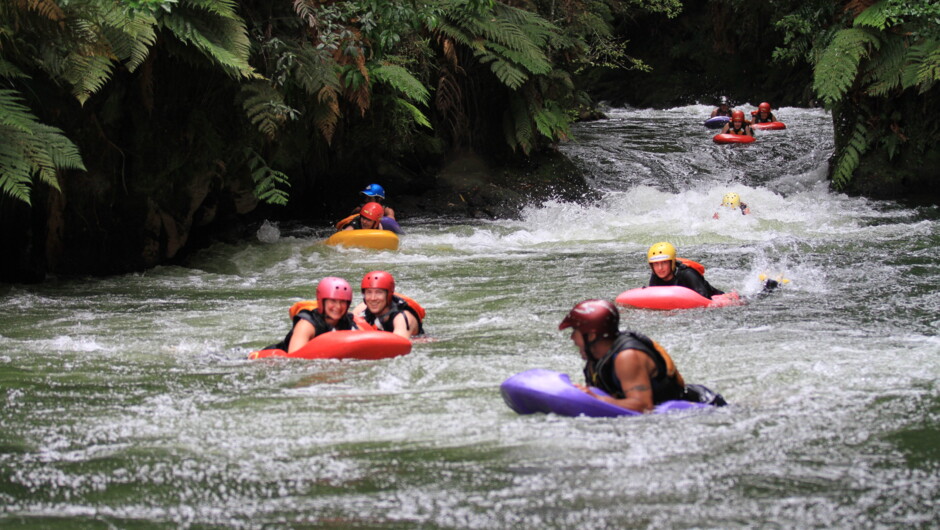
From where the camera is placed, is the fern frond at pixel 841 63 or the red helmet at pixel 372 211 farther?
the fern frond at pixel 841 63

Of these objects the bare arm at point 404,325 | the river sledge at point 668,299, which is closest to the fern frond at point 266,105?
the bare arm at point 404,325

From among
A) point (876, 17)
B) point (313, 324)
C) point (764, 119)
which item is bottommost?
point (313, 324)

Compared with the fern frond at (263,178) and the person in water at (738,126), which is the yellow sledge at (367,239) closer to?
the fern frond at (263,178)

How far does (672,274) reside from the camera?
8.40 m

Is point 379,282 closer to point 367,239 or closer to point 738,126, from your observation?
point 367,239

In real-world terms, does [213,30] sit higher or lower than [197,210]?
higher

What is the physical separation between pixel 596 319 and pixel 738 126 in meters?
14.8

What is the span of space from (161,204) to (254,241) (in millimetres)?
2061

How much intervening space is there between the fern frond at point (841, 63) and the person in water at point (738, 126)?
4.79m

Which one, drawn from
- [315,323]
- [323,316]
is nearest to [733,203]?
[323,316]

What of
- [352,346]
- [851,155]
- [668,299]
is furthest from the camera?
[851,155]

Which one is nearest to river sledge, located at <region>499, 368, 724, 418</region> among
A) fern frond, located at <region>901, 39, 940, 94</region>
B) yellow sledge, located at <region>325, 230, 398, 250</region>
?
yellow sledge, located at <region>325, 230, 398, 250</region>

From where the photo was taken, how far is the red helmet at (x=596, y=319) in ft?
15.8

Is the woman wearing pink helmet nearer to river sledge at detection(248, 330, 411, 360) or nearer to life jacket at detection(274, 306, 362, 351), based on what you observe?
life jacket at detection(274, 306, 362, 351)
